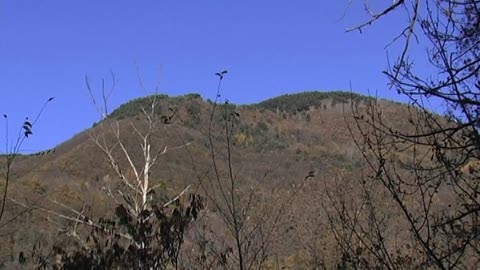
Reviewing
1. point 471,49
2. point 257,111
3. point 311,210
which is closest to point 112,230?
point 471,49

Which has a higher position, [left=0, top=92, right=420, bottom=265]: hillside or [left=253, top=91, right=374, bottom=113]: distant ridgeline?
[left=253, top=91, right=374, bottom=113]: distant ridgeline

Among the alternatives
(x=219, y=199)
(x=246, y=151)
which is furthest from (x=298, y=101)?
(x=219, y=199)

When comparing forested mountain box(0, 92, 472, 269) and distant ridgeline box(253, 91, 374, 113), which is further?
distant ridgeline box(253, 91, 374, 113)

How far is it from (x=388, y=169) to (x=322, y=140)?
313 ft

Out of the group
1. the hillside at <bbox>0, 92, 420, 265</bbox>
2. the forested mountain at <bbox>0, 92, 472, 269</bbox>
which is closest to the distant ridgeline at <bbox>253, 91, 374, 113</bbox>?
the hillside at <bbox>0, 92, 420, 265</bbox>

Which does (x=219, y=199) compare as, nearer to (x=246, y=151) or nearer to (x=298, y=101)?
(x=246, y=151)

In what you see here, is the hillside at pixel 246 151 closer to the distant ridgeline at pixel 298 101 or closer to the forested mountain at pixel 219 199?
the distant ridgeline at pixel 298 101

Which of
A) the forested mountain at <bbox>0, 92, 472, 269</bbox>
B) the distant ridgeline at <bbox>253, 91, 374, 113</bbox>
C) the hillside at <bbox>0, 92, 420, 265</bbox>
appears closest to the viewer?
the forested mountain at <bbox>0, 92, 472, 269</bbox>

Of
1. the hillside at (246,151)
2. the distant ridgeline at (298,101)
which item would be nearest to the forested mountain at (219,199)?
the hillside at (246,151)

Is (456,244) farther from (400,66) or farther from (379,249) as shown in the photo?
(400,66)

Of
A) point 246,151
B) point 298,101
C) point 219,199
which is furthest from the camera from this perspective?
point 298,101

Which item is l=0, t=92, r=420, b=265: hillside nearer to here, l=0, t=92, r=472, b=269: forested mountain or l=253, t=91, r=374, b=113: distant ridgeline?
l=253, t=91, r=374, b=113: distant ridgeline

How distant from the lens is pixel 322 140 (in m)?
98.4

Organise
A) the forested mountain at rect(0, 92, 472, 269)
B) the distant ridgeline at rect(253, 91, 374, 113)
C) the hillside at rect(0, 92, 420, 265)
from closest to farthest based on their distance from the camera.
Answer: the forested mountain at rect(0, 92, 472, 269)
the hillside at rect(0, 92, 420, 265)
the distant ridgeline at rect(253, 91, 374, 113)
